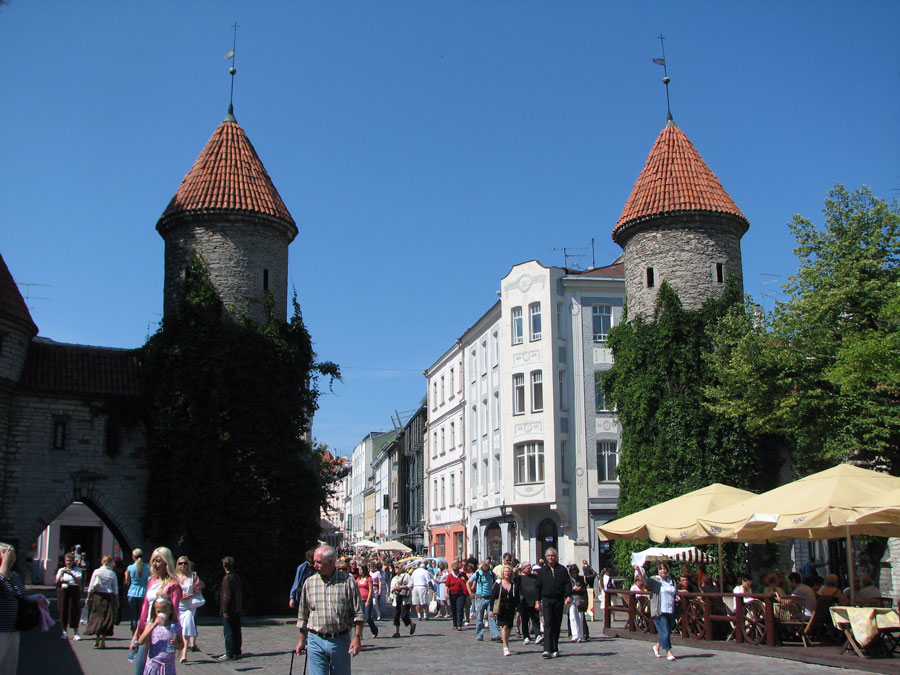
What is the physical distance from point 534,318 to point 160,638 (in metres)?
34.4

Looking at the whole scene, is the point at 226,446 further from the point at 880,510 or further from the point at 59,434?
the point at 880,510

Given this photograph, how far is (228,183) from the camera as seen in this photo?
101 ft

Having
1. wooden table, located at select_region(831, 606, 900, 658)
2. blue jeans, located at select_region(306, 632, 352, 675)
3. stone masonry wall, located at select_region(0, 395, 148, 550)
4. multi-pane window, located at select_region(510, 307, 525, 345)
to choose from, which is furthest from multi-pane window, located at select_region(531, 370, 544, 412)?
blue jeans, located at select_region(306, 632, 352, 675)

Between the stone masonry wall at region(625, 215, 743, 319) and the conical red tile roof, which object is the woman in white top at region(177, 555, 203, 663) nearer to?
the stone masonry wall at region(625, 215, 743, 319)

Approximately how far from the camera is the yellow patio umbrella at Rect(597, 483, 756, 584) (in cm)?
1844

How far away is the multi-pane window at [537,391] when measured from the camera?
41812mm

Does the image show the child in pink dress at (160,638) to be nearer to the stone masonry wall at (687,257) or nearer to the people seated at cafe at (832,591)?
the people seated at cafe at (832,591)

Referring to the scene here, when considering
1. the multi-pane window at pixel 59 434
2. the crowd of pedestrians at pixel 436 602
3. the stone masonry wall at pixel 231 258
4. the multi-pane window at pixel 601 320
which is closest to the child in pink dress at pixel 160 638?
the crowd of pedestrians at pixel 436 602

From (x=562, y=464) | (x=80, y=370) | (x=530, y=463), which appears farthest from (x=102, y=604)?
(x=562, y=464)

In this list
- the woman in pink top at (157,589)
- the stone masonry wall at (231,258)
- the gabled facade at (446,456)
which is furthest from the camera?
the gabled facade at (446,456)

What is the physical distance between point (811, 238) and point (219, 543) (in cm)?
1955

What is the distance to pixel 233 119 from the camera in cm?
3359

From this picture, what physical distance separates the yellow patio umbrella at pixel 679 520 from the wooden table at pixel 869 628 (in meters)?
4.08

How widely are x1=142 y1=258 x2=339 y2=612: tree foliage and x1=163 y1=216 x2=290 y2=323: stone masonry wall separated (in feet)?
1.82
